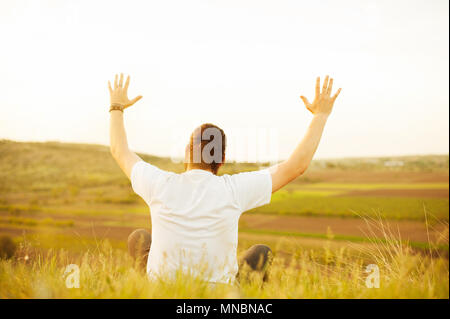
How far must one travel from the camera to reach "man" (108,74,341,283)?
2.19 meters

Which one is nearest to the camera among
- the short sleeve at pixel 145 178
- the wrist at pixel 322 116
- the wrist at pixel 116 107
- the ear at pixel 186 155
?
the short sleeve at pixel 145 178

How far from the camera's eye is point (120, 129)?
2.63m

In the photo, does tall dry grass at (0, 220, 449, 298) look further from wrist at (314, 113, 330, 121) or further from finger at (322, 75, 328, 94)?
finger at (322, 75, 328, 94)

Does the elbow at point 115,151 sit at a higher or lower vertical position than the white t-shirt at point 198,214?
higher

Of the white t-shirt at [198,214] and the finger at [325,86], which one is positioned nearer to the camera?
the white t-shirt at [198,214]

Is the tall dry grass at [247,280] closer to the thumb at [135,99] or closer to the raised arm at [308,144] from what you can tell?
the raised arm at [308,144]

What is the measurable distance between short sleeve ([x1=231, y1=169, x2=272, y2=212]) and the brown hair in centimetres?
18

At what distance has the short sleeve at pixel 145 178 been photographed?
89.4 inches

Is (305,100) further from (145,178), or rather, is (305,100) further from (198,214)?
(145,178)

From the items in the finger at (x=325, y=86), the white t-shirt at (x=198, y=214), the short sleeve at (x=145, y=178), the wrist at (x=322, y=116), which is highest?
the finger at (x=325, y=86)

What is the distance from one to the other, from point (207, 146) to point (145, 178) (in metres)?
Result: 0.47

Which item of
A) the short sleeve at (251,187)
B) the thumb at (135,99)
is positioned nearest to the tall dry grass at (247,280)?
the short sleeve at (251,187)
